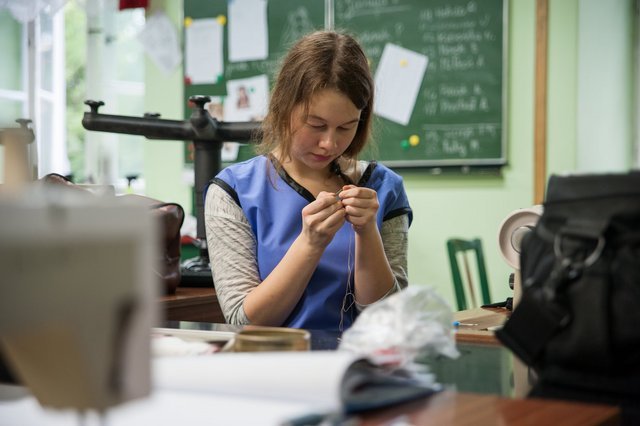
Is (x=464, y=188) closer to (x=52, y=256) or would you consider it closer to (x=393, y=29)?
(x=393, y=29)

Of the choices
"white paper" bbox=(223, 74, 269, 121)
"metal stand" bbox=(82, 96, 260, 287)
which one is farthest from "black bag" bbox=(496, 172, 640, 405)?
"white paper" bbox=(223, 74, 269, 121)

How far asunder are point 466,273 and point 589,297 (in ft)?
8.88

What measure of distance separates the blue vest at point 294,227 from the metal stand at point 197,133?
534 millimetres

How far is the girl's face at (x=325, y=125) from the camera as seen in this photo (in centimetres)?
157

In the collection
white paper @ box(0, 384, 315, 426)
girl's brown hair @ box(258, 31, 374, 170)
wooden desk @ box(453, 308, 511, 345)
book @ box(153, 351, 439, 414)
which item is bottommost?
wooden desk @ box(453, 308, 511, 345)

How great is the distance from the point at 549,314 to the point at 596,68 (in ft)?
9.50

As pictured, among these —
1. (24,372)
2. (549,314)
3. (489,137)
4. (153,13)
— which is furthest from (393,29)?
(24,372)

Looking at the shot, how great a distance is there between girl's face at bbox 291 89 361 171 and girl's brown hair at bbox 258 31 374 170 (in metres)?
0.01

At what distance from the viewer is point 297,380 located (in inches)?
30.4

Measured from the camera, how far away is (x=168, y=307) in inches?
78.2

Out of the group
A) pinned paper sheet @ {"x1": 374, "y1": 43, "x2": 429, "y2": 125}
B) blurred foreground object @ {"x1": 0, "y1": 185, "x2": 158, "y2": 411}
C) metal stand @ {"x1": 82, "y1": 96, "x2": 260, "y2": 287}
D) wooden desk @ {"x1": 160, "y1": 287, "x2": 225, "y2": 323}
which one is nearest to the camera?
blurred foreground object @ {"x1": 0, "y1": 185, "x2": 158, "y2": 411}

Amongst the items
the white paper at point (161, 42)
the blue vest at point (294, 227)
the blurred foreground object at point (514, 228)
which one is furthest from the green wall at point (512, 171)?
the blurred foreground object at point (514, 228)

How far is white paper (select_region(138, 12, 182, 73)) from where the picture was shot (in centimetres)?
456

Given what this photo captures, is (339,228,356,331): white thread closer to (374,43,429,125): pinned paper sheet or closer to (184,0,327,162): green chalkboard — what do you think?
(374,43,429,125): pinned paper sheet
